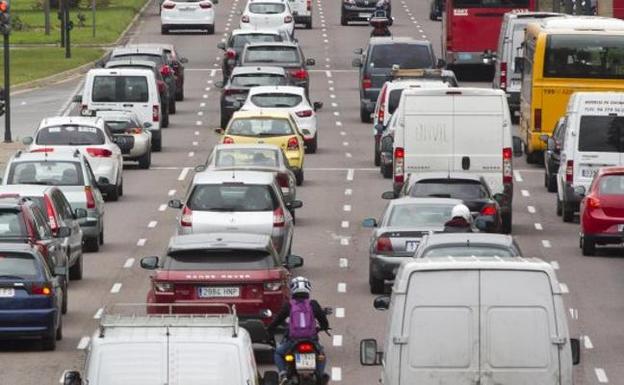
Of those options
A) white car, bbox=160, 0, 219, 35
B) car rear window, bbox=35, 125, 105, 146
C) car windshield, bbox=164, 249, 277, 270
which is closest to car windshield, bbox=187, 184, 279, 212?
car windshield, bbox=164, 249, 277, 270

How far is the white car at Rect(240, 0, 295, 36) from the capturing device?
76125 mm

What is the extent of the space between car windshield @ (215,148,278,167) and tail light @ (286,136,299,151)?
16.6 ft

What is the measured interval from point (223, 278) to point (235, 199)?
6818 millimetres

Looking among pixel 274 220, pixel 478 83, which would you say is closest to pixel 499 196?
pixel 274 220

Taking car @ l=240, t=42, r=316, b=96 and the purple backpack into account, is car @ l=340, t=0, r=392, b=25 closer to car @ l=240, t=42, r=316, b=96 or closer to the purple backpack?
car @ l=240, t=42, r=316, b=96

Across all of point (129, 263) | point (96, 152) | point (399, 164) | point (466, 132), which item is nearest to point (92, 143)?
point (96, 152)

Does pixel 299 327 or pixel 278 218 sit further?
pixel 278 218

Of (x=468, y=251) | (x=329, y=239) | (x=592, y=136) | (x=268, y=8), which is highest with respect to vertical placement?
(x=468, y=251)

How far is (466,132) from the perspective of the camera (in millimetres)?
38219

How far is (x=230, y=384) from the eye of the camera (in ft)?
54.9

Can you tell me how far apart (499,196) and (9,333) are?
12.7 meters

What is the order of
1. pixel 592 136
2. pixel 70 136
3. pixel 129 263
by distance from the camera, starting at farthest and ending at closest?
pixel 70 136, pixel 592 136, pixel 129 263

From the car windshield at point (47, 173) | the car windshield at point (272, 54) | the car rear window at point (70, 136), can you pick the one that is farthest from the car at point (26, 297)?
the car windshield at point (272, 54)

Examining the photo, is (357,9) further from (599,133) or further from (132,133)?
(599,133)
